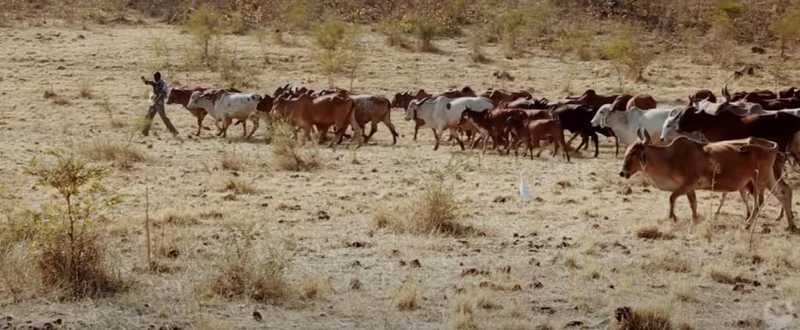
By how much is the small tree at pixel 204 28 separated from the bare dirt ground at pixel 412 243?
11.8 meters

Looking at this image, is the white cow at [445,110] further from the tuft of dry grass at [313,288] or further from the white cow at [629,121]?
the tuft of dry grass at [313,288]

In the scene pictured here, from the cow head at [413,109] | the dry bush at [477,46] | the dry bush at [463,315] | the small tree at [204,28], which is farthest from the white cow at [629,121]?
the small tree at [204,28]

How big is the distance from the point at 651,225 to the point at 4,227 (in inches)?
252

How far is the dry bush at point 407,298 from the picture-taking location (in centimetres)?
851

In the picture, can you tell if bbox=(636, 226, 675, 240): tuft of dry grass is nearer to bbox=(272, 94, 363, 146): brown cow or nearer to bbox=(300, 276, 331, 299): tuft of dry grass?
bbox=(300, 276, 331, 299): tuft of dry grass

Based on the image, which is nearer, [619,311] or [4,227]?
[619,311]

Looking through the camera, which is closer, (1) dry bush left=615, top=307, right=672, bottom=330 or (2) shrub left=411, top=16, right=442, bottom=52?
(1) dry bush left=615, top=307, right=672, bottom=330

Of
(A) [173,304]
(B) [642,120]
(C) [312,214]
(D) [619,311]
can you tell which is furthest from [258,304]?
(B) [642,120]

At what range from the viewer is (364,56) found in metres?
36.5

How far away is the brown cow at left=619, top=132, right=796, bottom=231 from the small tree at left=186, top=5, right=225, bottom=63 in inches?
994

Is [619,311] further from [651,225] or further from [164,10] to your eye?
[164,10]

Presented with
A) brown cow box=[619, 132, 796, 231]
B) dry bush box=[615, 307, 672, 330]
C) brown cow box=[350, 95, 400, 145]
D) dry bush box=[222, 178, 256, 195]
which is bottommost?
dry bush box=[222, 178, 256, 195]

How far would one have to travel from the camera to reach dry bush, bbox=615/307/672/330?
7.92 meters

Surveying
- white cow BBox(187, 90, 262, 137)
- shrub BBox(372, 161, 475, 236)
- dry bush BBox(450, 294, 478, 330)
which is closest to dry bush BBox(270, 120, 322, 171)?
white cow BBox(187, 90, 262, 137)
